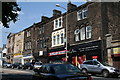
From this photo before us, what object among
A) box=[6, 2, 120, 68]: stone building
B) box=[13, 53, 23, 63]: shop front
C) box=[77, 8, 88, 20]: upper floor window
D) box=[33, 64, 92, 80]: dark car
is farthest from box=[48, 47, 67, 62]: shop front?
box=[33, 64, 92, 80]: dark car

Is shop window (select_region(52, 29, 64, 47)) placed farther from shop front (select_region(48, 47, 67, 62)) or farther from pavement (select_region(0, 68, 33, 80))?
pavement (select_region(0, 68, 33, 80))

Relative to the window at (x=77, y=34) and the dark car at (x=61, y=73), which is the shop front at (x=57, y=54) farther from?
the dark car at (x=61, y=73)

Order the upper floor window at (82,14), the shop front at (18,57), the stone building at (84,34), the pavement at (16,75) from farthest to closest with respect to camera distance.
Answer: the shop front at (18,57) < the upper floor window at (82,14) < the stone building at (84,34) < the pavement at (16,75)

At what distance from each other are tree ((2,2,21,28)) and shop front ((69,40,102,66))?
16.0 metres

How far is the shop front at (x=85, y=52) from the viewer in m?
26.9

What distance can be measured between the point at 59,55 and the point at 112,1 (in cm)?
1337

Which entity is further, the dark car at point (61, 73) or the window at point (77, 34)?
the window at point (77, 34)

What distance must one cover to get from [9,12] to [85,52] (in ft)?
59.3

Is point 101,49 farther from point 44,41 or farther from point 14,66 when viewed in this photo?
point 14,66

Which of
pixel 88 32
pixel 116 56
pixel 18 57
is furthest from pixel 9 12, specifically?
pixel 18 57

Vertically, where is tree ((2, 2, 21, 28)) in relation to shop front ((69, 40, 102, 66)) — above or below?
above

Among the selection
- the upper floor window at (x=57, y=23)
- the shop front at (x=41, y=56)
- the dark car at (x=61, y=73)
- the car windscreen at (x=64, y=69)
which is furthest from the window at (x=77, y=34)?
→ the car windscreen at (x=64, y=69)

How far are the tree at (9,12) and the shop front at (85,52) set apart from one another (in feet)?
52.5

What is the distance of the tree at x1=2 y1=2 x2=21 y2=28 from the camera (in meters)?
12.7
